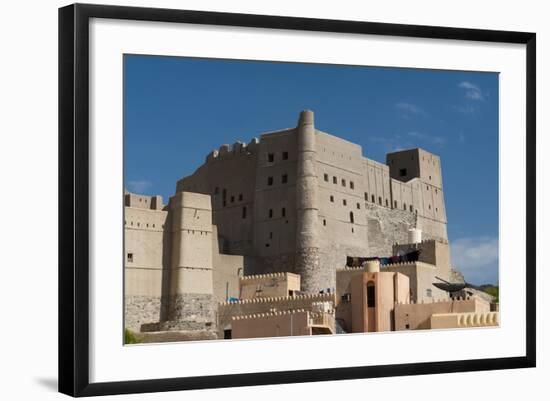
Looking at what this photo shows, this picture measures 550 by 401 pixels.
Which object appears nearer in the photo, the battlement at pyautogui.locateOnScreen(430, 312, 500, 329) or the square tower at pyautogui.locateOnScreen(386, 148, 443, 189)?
the battlement at pyautogui.locateOnScreen(430, 312, 500, 329)

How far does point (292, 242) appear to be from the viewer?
27500 millimetres

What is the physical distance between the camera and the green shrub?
12106mm

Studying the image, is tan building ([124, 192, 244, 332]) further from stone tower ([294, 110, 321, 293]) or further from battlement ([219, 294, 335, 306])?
stone tower ([294, 110, 321, 293])

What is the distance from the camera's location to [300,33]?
1314cm

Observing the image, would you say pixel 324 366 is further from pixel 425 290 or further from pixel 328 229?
pixel 328 229

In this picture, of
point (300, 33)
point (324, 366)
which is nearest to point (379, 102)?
point (300, 33)

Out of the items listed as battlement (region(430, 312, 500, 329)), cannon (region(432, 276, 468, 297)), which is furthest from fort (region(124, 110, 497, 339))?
cannon (region(432, 276, 468, 297))

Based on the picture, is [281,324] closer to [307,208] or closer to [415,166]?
[415,166]

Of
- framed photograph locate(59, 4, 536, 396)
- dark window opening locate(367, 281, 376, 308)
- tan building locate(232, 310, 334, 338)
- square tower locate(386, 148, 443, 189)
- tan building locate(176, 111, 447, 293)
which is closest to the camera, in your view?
framed photograph locate(59, 4, 536, 396)

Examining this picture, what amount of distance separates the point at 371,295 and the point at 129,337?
280 inches

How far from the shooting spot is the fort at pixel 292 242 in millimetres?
17234

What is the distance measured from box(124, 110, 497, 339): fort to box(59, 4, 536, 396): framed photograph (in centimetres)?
9

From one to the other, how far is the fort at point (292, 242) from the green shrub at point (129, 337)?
22cm

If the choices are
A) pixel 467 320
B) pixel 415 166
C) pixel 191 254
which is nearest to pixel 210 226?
pixel 191 254
